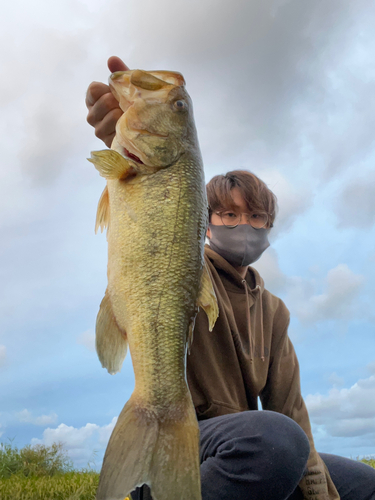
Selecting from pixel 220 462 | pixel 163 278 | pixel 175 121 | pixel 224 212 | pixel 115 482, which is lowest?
pixel 115 482

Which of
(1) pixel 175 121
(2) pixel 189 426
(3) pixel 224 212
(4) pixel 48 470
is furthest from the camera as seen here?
(4) pixel 48 470

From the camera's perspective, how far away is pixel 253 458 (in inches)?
97.4

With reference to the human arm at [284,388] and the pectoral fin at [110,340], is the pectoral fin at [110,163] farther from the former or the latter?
the human arm at [284,388]

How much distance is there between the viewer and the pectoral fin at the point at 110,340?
211 cm

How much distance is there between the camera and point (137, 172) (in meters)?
2.17

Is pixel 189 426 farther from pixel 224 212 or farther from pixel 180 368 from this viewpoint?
pixel 224 212

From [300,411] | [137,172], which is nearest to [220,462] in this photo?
[300,411]

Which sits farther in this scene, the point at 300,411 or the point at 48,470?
the point at 48,470

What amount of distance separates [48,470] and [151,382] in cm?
574

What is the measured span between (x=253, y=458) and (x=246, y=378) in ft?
3.05

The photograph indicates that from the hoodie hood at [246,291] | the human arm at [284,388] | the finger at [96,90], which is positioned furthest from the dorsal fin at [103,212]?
the human arm at [284,388]

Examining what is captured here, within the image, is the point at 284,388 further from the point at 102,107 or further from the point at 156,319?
the point at 102,107

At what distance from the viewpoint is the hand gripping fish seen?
1.91m

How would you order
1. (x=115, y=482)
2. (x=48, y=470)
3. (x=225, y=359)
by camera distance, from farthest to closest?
(x=48, y=470) → (x=225, y=359) → (x=115, y=482)
